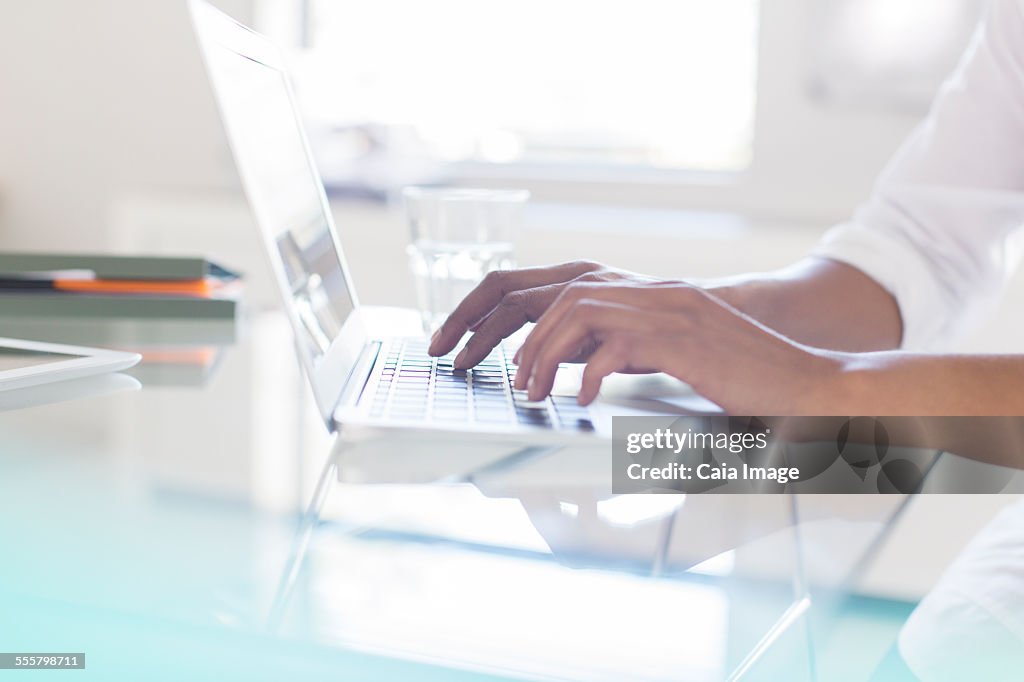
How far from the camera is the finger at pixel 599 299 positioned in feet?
1.99

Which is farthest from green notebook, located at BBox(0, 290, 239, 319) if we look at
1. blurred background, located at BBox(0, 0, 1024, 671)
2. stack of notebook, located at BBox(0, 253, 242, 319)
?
blurred background, located at BBox(0, 0, 1024, 671)

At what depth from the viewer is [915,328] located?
98 centimetres

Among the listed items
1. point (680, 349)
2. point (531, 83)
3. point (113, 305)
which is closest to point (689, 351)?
point (680, 349)

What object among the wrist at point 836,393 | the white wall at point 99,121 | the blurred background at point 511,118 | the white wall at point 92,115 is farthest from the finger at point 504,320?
the white wall at point 92,115

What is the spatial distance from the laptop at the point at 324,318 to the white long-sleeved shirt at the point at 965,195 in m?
0.43

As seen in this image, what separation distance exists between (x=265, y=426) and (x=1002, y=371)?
436 mm

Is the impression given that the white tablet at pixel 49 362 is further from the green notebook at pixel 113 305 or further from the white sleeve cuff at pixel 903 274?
the white sleeve cuff at pixel 903 274

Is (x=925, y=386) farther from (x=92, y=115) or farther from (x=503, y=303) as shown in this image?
(x=92, y=115)

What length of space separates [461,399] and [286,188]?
24cm

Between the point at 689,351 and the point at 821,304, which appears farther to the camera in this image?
the point at 821,304

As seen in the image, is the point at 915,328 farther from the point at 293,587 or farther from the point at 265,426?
the point at 293,587

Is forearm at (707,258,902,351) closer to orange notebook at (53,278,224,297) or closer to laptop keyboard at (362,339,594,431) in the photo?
laptop keyboard at (362,339,594,431)

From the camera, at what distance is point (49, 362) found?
75cm

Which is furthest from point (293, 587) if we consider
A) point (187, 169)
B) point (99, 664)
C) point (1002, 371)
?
point (187, 169)
